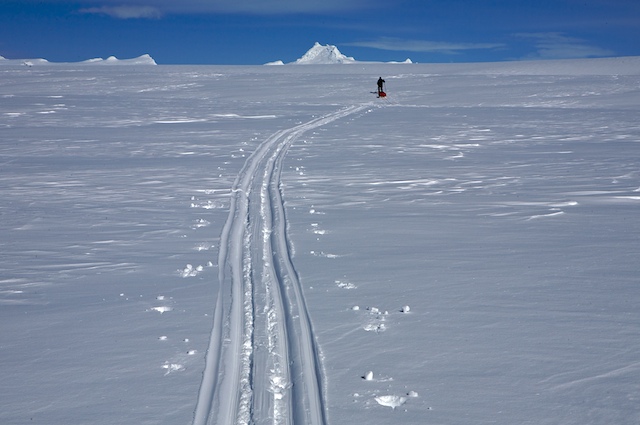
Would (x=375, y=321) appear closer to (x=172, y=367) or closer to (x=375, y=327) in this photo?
(x=375, y=327)

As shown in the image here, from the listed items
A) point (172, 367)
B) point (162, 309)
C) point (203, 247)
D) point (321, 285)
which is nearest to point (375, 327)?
point (321, 285)

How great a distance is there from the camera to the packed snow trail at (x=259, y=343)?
12.4 ft

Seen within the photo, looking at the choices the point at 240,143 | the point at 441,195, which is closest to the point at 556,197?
the point at 441,195

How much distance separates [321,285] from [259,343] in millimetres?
1503

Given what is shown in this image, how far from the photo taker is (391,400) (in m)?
3.87

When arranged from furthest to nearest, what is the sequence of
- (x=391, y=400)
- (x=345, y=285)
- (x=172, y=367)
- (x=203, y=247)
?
1. (x=203, y=247)
2. (x=345, y=285)
3. (x=172, y=367)
4. (x=391, y=400)

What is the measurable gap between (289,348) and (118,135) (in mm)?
16187

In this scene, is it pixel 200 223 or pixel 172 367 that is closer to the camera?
pixel 172 367

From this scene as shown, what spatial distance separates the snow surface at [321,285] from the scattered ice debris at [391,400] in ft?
0.07

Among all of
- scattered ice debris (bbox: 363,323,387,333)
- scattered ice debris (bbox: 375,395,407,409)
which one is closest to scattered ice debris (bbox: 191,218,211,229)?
scattered ice debris (bbox: 363,323,387,333)

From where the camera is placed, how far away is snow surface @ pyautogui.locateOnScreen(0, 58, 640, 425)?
3918mm

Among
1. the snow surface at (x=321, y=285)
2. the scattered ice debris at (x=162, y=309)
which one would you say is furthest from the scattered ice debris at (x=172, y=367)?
the scattered ice debris at (x=162, y=309)

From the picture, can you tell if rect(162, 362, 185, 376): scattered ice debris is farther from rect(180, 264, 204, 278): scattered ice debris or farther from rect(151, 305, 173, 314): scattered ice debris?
rect(180, 264, 204, 278): scattered ice debris

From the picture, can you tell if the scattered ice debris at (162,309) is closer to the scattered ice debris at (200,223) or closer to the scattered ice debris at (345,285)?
the scattered ice debris at (345,285)
